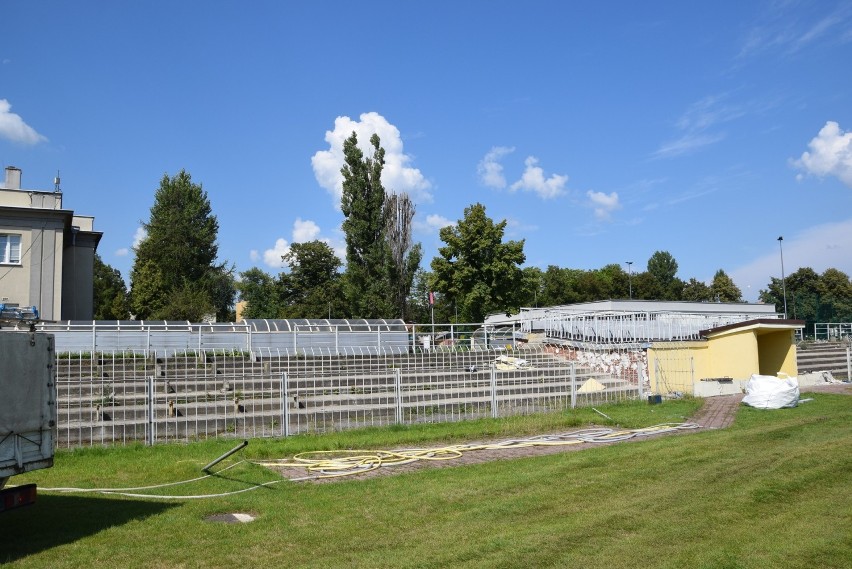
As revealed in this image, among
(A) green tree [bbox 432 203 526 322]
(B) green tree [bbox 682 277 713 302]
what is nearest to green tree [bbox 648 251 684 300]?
(B) green tree [bbox 682 277 713 302]

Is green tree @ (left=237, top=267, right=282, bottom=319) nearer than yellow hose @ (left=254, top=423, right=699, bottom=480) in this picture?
No

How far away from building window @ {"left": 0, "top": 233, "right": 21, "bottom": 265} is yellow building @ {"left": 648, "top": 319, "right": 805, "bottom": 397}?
90.6ft

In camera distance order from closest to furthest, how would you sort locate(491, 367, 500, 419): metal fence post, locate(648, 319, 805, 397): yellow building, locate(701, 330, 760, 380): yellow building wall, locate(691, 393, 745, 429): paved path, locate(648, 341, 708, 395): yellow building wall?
locate(691, 393, 745, 429): paved path
locate(491, 367, 500, 419): metal fence post
locate(648, 319, 805, 397): yellow building
locate(648, 341, 708, 395): yellow building wall
locate(701, 330, 760, 380): yellow building wall

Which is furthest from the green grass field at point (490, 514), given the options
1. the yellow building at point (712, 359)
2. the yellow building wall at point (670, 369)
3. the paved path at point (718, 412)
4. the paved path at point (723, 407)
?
the yellow building wall at point (670, 369)

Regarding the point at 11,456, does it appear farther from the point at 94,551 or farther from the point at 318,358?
the point at 318,358

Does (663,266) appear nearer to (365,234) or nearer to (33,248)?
(365,234)

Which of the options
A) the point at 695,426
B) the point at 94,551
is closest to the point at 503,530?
the point at 94,551

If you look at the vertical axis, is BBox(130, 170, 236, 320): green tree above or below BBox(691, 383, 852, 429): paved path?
above

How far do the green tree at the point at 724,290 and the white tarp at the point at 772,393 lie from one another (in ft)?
270

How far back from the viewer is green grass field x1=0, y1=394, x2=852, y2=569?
606 centimetres

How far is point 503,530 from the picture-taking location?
271 inches

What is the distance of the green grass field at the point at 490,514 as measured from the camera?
606 cm

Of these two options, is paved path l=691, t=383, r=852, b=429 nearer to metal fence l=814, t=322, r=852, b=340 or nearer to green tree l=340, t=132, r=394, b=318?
metal fence l=814, t=322, r=852, b=340

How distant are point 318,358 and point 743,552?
19662 mm
